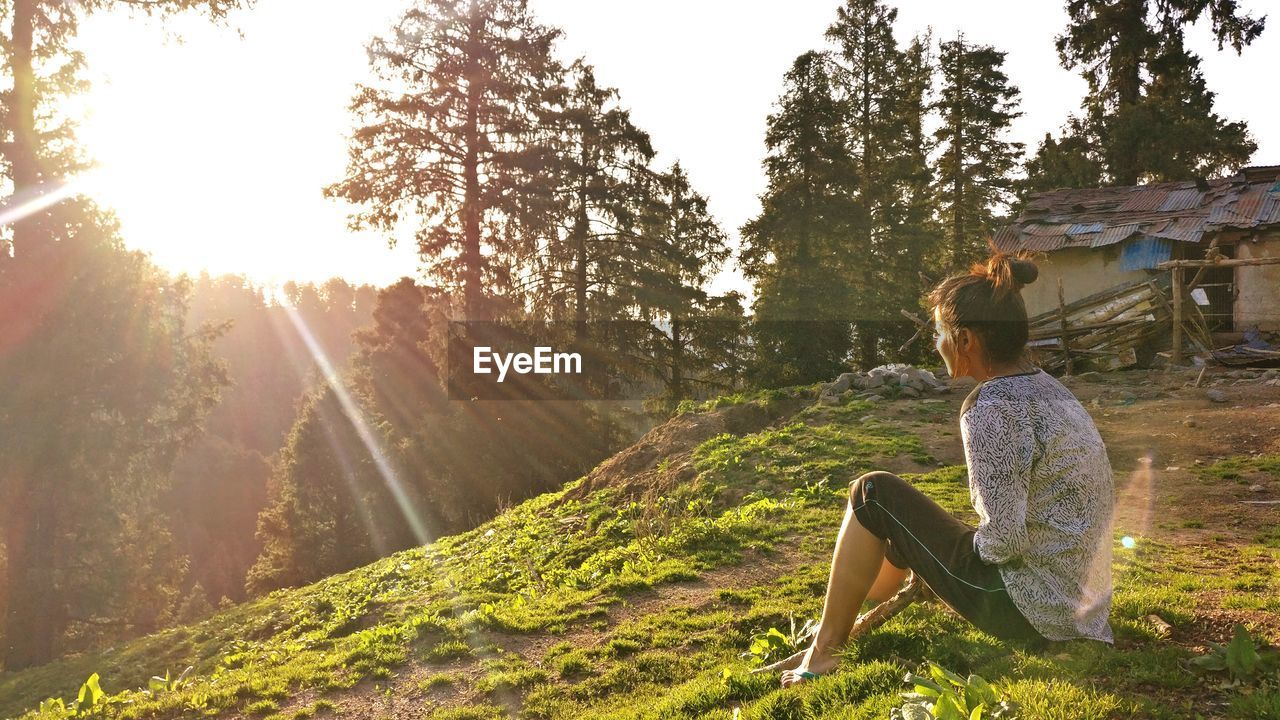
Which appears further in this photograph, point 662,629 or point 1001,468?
point 662,629

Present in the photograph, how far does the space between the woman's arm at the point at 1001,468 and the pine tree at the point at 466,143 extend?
24314 millimetres

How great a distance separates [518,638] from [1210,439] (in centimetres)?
1127

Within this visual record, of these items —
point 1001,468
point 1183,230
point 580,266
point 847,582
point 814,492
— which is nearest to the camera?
point 1001,468

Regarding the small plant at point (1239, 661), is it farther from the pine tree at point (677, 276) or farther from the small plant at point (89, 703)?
the pine tree at point (677, 276)

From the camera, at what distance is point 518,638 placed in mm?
6566

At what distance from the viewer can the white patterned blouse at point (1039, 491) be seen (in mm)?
3270

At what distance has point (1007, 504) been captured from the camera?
3297 mm

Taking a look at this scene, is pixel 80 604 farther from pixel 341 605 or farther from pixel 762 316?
pixel 762 316

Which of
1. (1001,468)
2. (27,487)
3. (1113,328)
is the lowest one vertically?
(27,487)

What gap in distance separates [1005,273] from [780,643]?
263 cm

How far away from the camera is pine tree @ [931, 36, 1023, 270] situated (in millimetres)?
35000

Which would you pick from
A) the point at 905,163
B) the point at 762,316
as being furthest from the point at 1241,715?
the point at 905,163

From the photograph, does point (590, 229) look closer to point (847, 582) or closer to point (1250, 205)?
point (1250, 205)

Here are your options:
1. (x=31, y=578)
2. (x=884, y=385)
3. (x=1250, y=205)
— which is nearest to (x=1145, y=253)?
(x=1250, y=205)
